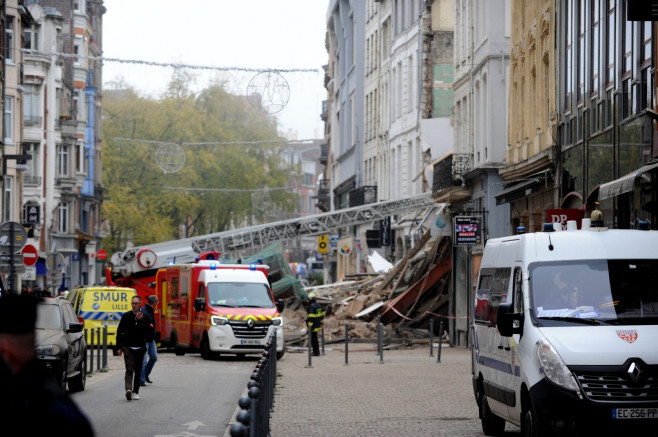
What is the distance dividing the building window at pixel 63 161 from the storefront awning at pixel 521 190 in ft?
155

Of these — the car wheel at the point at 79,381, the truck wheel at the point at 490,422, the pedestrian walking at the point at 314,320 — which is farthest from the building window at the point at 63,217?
the truck wheel at the point at 490,422

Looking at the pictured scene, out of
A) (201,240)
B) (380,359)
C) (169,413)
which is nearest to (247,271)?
(380,359)

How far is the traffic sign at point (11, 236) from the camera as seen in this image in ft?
92.1

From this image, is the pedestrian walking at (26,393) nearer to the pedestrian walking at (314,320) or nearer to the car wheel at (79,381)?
the car wheel at (79,381)

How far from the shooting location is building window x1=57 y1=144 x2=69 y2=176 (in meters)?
77.9

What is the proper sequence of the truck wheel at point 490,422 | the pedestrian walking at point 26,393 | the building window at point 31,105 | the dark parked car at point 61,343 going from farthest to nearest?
the building window at point 31,105
the dark parked car at point 61,343
the truck wheel at point 490,422
the pedestrian walking at point 26,393

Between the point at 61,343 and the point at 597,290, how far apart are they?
9836 millimetres

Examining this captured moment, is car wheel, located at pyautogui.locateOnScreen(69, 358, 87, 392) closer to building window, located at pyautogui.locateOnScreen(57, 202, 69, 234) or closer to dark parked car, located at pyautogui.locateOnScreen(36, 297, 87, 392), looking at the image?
dark parked car, located at pyautogui.locateOnScreen(36, 297, 87, 392)

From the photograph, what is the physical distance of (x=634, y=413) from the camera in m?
12.3

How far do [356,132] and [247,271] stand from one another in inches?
1554

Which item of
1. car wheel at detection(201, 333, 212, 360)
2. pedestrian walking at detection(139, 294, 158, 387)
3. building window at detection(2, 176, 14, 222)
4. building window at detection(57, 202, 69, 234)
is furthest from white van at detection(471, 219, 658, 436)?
building window at detection(57, 202, 69, 234)

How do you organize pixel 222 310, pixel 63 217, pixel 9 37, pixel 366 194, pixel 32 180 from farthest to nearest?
pixel 63 217 → pixel 32 180 → pixel 366 194 → pixel 9 37 → pixel 222 310

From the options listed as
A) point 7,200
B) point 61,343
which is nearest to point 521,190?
point 61,343

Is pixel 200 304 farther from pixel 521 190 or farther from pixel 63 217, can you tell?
pixel 63 217
